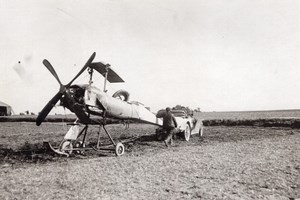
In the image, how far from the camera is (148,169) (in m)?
9.14

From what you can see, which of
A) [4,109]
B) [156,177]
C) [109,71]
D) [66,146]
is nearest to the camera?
[156,177]

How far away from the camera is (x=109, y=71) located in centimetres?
1363

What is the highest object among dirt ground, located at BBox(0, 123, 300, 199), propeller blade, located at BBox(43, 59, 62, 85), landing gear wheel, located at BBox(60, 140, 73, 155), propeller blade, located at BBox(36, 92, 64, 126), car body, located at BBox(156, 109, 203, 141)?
propeller blade, located at BBox(43, 59, 62, 85)

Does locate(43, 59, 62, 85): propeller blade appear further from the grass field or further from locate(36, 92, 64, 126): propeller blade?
the grass field

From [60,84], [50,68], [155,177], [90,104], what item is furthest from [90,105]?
[155,177]

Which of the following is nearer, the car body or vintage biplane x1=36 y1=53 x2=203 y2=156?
vintage biplane x1=36 y1=53 x2=203 y2=156

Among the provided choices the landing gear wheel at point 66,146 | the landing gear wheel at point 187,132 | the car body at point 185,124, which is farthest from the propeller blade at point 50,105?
the landing gear wheel at point 187,132

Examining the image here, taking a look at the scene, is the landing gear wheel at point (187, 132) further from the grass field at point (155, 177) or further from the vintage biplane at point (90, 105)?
the grass field at point (155, 177)

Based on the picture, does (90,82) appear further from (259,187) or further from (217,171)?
(259,187)

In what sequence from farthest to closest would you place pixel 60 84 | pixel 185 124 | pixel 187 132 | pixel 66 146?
pixel 187 132 → pixel 185 124 → pixel 66 146 → pixel 60 84

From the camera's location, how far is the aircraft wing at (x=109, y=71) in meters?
12.9

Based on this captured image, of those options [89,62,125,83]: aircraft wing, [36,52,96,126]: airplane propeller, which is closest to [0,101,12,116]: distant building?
[89,62,125,83]: aircraft wing

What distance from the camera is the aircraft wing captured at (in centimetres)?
1291

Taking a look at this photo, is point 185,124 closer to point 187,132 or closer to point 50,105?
point 187,132
